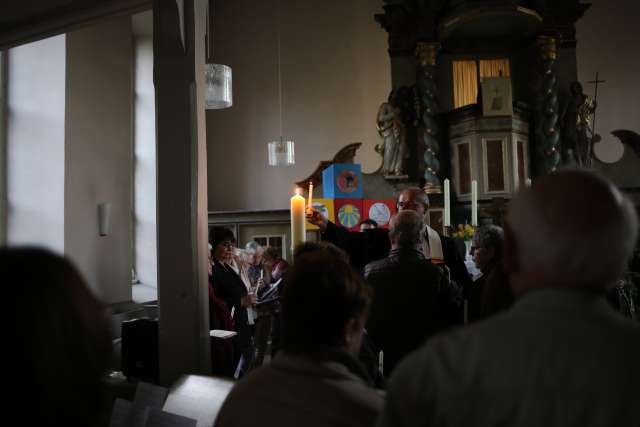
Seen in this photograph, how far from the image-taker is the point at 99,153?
621 cm

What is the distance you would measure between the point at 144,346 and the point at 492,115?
861cm

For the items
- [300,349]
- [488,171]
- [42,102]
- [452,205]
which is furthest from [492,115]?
[300,349]

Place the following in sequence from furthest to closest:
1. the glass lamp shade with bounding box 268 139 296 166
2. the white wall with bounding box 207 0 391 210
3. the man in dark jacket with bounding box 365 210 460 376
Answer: the white wall with bounding box 207 0 391 210, the glass lamp shade with bounding box 268 139 296 166, the man in dark jacket with bounding box 365 210 460 376

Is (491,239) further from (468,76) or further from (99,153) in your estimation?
(468,76)

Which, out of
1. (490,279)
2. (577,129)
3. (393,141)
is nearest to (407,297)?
(490,279)

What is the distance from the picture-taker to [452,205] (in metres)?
10.8

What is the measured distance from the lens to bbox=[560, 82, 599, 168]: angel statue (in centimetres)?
1080

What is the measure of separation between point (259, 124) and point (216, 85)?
27.6 ft

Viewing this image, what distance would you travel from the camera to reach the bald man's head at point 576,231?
3.07 feet

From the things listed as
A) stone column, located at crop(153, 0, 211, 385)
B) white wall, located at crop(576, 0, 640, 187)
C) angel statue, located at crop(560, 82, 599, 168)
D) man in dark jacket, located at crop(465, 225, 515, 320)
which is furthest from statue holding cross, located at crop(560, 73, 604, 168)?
stone column, located at crop(153, 0, 211, 385)

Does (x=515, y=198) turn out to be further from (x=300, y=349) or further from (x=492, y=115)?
(x=492, y=115)

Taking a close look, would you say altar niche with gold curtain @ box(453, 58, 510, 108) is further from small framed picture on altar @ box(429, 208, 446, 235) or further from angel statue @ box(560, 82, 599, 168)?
small framed picture on altar @ box(429, 208, 446, 235)

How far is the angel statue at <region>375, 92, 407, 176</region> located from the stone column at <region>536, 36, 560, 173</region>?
2.41 metres

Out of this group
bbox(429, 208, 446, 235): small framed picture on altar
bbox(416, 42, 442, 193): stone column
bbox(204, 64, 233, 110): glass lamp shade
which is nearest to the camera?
bbox(204, 64, 233, 110): glass lamp shade
